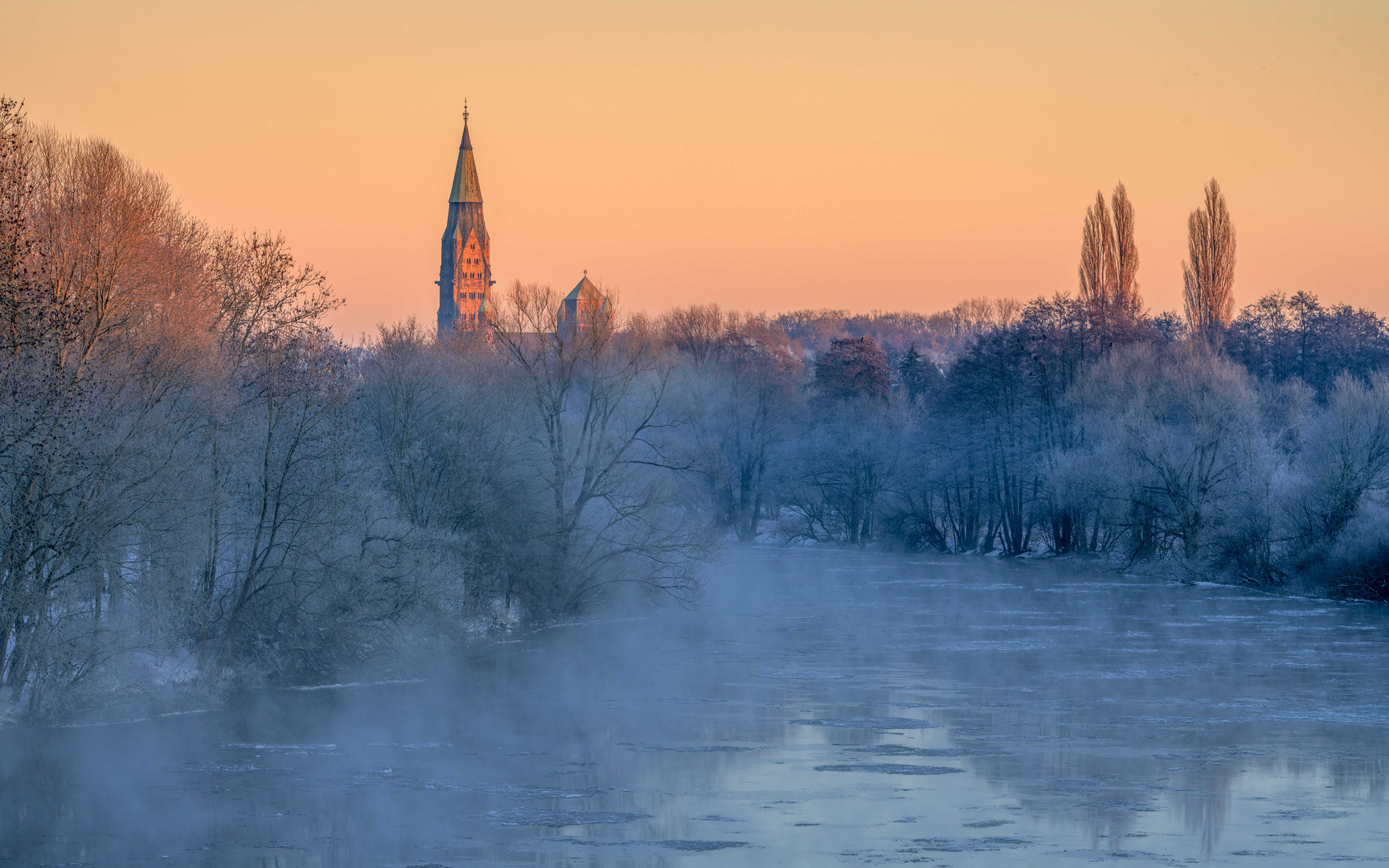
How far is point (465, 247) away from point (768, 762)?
120 m

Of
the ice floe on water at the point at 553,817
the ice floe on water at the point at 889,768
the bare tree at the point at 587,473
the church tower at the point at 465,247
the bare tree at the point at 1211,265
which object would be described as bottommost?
the ice floe on water at the point at 553,817

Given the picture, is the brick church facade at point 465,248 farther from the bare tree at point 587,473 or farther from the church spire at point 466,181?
the bare tree at point 587,473

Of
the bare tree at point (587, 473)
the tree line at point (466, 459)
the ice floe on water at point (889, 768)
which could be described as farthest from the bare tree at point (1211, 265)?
the ice floe on water at point (889, 768)

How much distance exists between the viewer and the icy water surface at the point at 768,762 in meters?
14.7

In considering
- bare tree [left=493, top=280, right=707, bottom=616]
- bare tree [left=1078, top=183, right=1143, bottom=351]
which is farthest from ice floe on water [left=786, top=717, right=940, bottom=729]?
bare tree [left=1078, top=183, right=1143, bottom=351]

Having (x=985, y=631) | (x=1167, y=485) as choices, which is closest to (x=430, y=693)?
(x=985, y=631)

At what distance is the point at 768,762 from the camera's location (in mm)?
19109

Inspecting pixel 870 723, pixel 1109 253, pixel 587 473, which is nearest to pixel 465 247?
pixel 1109 253

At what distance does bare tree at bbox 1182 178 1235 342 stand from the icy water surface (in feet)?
158

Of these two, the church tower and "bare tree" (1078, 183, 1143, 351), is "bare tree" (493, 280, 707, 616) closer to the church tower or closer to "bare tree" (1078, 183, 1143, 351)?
"bare tree" (1078, 183, 1143, 351)

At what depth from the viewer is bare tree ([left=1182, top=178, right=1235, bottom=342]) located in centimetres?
7775

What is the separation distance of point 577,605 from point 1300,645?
59.1 feet

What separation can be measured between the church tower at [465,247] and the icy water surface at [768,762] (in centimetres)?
10437

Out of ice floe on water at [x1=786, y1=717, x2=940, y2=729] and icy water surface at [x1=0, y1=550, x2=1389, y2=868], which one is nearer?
A: icy water surface at [x1=0, y1=550, x2=1389, y2=868]
